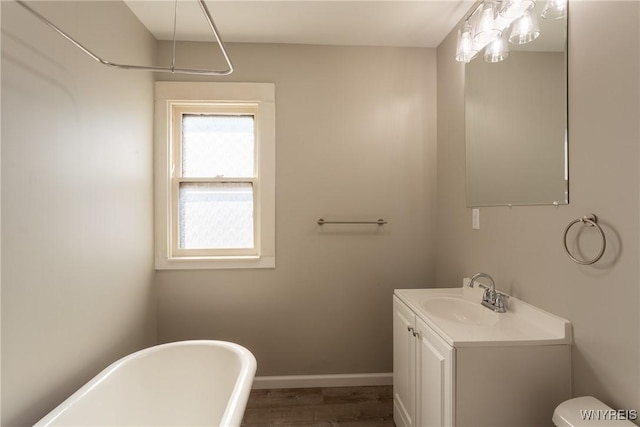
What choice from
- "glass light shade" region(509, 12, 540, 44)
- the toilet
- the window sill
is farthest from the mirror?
the window sill

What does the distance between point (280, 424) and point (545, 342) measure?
1492 mm

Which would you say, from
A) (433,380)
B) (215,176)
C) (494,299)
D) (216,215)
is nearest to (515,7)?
(494,299)

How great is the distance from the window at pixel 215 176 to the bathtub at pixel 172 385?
0.66 metres

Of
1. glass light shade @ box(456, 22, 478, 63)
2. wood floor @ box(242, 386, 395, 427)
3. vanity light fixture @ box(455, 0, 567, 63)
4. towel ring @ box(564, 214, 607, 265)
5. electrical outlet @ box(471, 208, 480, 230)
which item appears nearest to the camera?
towel ring @ box(564, 214, 607, 265)

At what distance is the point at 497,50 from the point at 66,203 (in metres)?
2.06

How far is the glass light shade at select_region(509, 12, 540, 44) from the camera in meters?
1.18

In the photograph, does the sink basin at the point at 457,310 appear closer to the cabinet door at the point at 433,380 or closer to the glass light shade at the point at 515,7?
the cabinet door at the point at 433,380

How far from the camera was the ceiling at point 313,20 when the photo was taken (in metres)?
Answer: 1.64

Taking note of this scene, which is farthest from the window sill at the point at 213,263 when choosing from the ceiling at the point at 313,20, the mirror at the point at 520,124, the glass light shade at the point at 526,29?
the glass light shade at the point at 526,29

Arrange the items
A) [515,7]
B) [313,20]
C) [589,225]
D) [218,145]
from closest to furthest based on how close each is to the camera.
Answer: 1. [589,225]
2. [515,7]
3. [313,20]
4. [218,145]

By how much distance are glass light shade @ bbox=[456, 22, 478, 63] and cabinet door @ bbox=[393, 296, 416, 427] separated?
1.38m

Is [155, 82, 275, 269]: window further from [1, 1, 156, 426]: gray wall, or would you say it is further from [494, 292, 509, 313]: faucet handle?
[494, 292, 509, 313]: faucet handle

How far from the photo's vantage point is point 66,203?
1187 mm

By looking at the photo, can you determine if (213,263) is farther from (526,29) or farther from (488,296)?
(526,29)
